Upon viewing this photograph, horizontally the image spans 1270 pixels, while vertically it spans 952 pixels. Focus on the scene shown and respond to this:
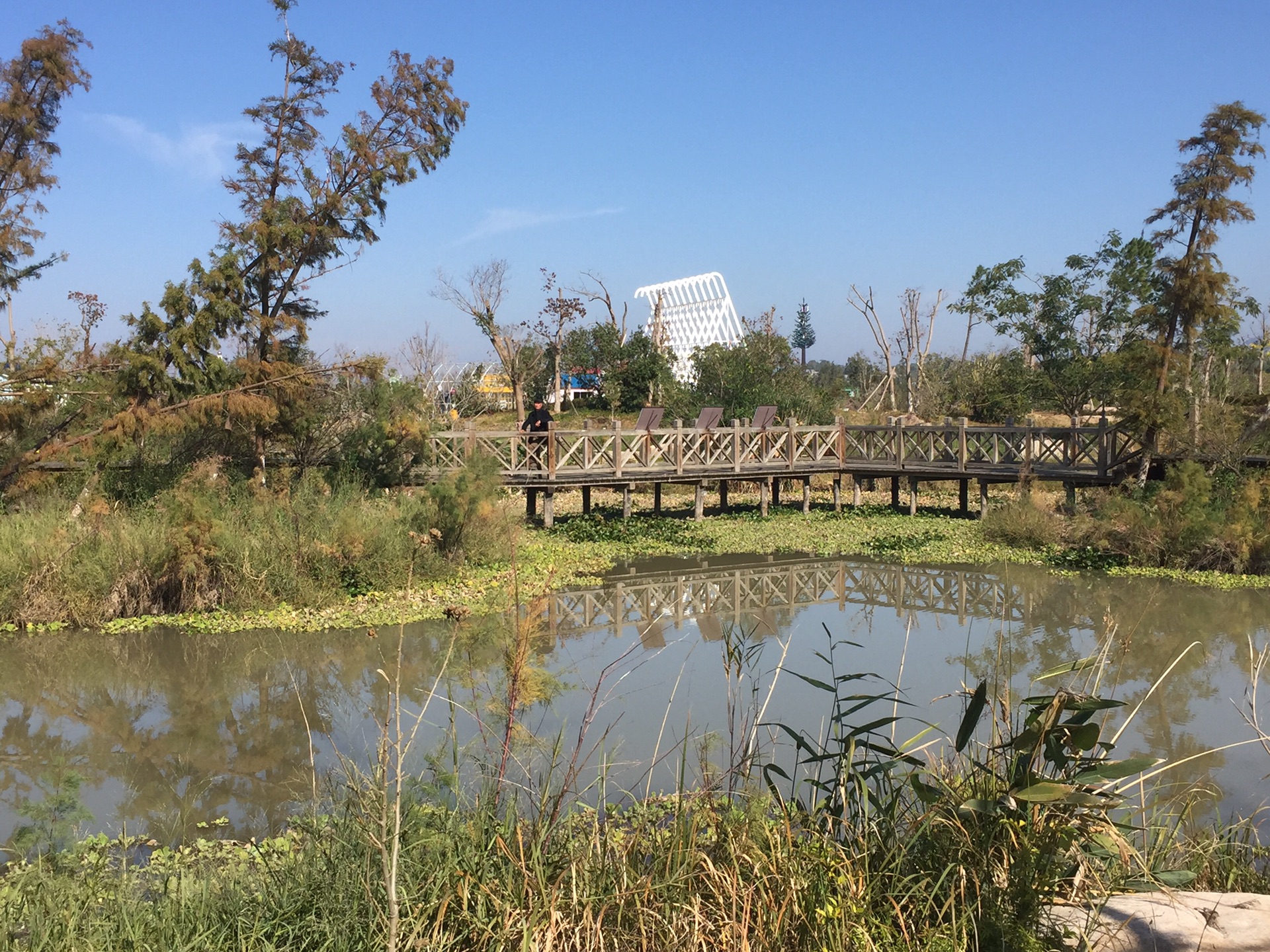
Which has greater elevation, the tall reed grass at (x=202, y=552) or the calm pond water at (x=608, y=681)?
the tall reed grass at (x=202, y=552)

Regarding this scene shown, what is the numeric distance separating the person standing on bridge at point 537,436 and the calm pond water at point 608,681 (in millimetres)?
4149

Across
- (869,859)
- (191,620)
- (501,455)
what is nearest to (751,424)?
(501,455)

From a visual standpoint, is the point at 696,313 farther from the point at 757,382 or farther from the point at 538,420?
the point at 538,420

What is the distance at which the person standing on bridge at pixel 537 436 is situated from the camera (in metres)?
15.7

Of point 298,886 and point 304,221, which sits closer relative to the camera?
point 298,886

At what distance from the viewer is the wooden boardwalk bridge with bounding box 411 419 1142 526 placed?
1555cm

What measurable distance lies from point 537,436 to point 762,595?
528cm

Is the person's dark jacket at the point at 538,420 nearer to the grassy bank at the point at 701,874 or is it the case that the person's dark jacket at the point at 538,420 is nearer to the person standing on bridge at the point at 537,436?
the person standing on bridge at the point at 537,436

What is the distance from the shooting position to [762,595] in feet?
38.3

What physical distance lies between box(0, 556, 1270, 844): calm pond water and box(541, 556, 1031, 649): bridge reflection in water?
2.1 inches

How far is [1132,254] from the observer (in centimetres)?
2219

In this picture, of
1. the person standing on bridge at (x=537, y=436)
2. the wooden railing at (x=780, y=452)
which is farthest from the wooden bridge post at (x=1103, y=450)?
the person standing on bridge at (x=537, y=436)

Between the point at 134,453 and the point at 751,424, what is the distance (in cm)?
1007

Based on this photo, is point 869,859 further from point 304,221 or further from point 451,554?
point 304,221
